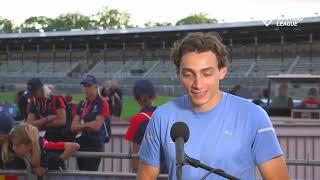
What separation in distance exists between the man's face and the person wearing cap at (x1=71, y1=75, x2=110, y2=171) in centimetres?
505

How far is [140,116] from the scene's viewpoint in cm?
559

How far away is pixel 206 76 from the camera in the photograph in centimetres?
260

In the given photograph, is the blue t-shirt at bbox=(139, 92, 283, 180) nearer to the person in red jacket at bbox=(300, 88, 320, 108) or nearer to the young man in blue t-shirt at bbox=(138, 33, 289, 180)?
the young man in blue t-shirt at bbox=(138, 33, 289, 180)

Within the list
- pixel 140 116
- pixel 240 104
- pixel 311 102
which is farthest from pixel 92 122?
pixel 311 102

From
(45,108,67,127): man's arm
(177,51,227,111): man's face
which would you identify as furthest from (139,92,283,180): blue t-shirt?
(45,108,67,127): man's arm

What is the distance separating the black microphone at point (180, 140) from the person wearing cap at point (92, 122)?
5345 mm

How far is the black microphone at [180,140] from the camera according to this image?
2.18m

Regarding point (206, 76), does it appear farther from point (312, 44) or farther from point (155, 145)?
point (312, 44)

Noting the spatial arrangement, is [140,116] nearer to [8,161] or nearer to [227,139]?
[8,161]

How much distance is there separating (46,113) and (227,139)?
19.9 feet

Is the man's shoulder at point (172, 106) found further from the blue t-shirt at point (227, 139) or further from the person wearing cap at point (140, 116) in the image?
the person wearing cap at point (140, 116)

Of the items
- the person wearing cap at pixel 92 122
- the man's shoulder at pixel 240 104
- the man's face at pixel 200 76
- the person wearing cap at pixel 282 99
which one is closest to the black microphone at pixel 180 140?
the man's face at pixel 200 76

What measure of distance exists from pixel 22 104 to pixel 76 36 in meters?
43.5

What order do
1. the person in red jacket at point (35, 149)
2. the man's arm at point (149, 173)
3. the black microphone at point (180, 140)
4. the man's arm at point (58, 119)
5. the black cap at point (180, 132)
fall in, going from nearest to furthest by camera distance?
1. the black microphone at point (180, 140)
2. the black cap at point (180, 132)
3. the man's arm at point (149, 173)
4. the person in red jacket at point (35, 149)
5. the man's arm at point (58, 119)
